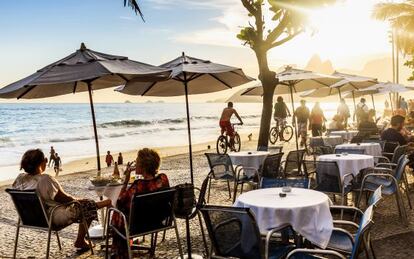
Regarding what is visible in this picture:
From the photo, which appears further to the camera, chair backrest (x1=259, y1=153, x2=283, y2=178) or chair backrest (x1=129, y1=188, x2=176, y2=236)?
chair backrest (x1=259, y1=153, x2=283, y2=178)

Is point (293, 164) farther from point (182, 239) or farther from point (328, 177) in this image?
point (182, 239)

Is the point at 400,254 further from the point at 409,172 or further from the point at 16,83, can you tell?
the point at 409,172

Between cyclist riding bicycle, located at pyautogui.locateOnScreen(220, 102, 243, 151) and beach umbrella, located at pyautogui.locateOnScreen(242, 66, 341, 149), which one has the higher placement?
beach umbrella, located at pyautogui.locateOnScreen(242, 66, 341, 149)

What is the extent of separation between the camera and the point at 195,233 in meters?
6.47

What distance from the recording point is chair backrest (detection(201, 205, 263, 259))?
3.69 m

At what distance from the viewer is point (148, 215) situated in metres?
4.71

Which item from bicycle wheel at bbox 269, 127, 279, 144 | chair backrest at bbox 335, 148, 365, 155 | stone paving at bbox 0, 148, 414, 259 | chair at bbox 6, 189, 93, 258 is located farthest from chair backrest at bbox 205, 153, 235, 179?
bicycle wheel at bbox 269, 127, 279, 144

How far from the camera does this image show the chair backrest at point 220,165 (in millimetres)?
8192

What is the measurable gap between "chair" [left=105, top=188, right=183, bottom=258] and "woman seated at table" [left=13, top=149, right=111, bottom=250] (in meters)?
0.70

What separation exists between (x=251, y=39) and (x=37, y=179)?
800 centimetres

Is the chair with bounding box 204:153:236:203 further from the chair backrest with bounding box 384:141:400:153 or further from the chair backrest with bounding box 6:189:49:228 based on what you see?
the chair backrest with bounding box 6:189:49:228

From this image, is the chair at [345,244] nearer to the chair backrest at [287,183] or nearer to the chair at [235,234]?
the chair at [235,234]

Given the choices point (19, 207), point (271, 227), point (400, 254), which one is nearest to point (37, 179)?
point (19, 207)

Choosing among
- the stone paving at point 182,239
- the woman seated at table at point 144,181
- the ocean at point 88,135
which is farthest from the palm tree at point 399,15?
the woman seated at table at point 144,181
